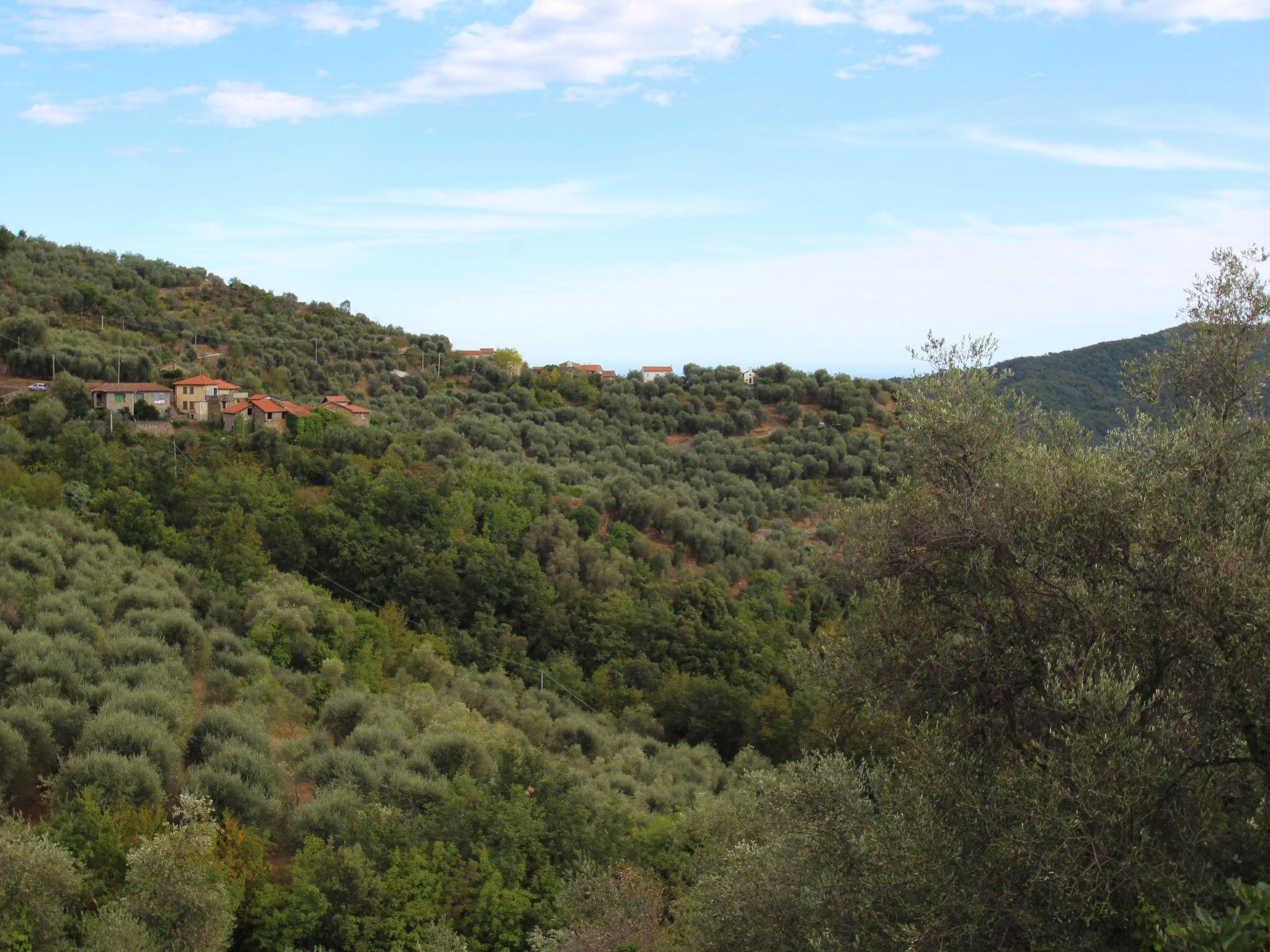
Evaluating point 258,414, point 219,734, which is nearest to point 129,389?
point 258,414

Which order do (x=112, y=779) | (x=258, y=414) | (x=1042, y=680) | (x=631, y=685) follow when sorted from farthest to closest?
(x=258, y=414)
(x=631, y=685)
(x=112, y=779)
(x=1042, y=680)

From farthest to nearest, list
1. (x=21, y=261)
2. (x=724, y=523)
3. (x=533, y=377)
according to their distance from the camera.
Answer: (x=533, y=377) → (x=21, y=261) → (x=724, y=523)

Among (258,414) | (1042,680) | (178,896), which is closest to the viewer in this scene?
(1042,680)

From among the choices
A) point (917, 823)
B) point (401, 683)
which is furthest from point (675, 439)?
point (917, 823)

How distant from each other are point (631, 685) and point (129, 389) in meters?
20.6

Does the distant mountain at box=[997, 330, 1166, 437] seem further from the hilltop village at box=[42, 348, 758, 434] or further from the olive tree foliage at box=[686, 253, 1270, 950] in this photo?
the hilltop village at box=[42, 348, 758, 434]

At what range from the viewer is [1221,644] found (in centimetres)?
569

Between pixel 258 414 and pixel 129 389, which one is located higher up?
pixel 129 389

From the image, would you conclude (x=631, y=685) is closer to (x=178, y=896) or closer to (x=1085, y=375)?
(x=178, y=896)

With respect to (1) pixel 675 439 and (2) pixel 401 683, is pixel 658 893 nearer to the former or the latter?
(2) pixel 401 683

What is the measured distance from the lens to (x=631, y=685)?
28625 millimetres

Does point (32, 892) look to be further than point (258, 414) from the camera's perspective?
No

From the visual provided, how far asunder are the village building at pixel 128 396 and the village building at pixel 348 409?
548 cm

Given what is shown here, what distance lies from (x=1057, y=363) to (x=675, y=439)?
2035 cm
